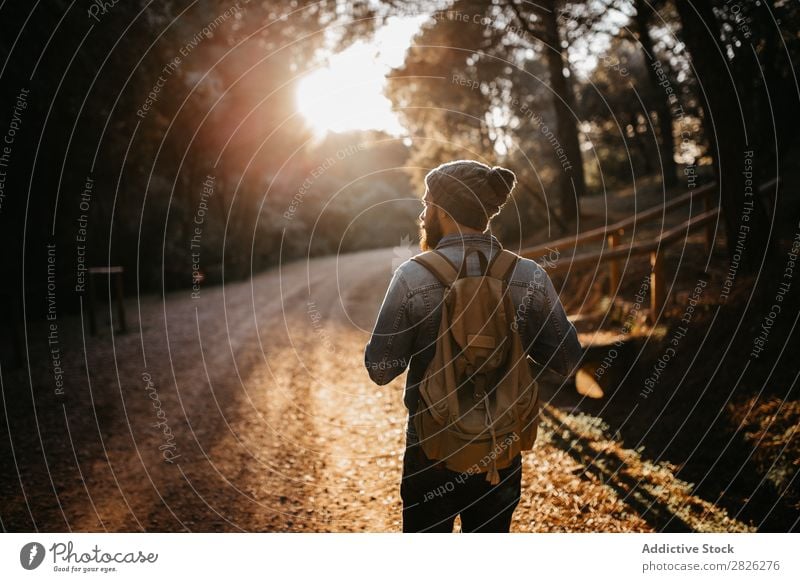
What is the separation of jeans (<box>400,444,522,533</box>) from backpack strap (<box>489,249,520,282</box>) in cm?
88

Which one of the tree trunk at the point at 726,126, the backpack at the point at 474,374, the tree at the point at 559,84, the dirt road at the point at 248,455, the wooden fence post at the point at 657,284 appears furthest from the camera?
the tree at the point at 559,84

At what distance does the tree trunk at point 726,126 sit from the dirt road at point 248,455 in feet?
9.38

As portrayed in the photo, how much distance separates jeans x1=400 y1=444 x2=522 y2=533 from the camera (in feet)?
7.97

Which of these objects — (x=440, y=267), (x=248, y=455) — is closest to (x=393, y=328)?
(x=440, y=267)

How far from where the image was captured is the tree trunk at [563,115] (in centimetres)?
1180

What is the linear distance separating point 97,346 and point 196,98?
1006cm

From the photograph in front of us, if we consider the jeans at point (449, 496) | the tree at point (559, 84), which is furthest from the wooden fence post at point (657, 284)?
the tree at point (559, 84)

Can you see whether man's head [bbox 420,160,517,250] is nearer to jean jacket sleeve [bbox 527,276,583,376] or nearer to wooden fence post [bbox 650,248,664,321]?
jean jacket sleeve [bbox 527,276,583,376]

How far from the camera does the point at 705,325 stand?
5777mm

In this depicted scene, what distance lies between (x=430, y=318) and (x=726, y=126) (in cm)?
572

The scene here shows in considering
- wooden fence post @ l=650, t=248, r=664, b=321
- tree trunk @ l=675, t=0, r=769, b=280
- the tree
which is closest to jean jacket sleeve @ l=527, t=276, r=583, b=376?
wooden fence post @ l=650, t=248, r=664, b=321

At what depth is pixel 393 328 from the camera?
93.3 inches

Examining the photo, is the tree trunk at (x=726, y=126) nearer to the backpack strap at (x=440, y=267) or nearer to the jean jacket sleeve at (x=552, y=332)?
the jean jacket sleeve at (x=552, y=332)

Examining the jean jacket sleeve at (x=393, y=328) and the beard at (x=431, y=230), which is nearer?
the jean jacket sleeve at (x=393, y=328)
